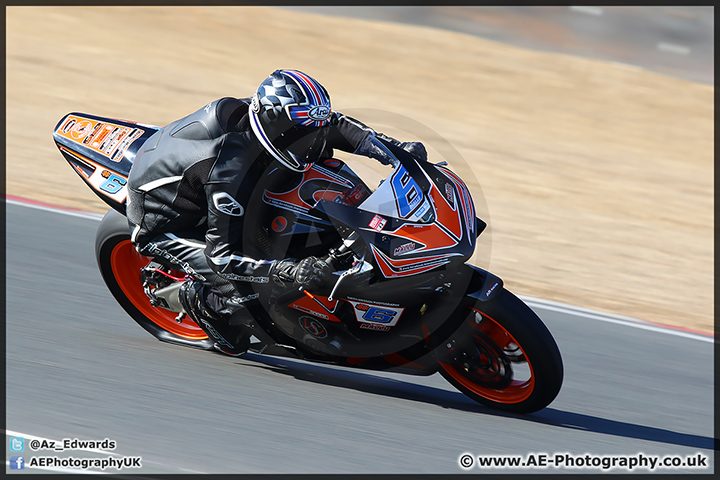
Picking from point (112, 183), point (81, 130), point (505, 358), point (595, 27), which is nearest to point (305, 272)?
point (505, 358)

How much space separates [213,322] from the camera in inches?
182

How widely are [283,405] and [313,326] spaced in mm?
451

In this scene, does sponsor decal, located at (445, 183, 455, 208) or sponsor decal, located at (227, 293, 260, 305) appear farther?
sponsor decal, located at (227, 293, 260, 305)

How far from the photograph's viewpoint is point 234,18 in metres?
16.6

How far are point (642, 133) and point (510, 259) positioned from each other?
6.84 m

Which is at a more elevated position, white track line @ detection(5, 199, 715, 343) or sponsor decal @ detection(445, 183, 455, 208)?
sponsor decal @ detection(445, 183, 455, 208)

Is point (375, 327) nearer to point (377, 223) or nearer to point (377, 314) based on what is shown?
point (377, 314)

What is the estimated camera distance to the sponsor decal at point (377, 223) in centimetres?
409

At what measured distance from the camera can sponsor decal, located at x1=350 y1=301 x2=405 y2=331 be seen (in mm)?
4316

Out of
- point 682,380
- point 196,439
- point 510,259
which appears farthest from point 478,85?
point 196,439

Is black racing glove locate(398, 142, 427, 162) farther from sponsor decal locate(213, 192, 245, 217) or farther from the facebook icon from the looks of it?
the facebook icon

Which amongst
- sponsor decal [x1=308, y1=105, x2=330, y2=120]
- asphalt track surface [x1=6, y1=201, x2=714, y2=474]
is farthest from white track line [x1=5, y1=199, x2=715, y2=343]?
sponsor decal [x1=308, y1=105, x2=330, y2=120]

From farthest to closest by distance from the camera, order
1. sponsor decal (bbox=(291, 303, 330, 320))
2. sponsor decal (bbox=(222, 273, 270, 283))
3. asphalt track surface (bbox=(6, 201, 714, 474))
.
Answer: sponsor decal (bbox=(291, 303, 330, 320)) < sponsor decal (bbox=(222, 273, 270, 283)) < asphalt track surface (bbox=(6, 201, 714, 474))

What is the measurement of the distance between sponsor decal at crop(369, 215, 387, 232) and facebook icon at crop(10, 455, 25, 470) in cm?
190
